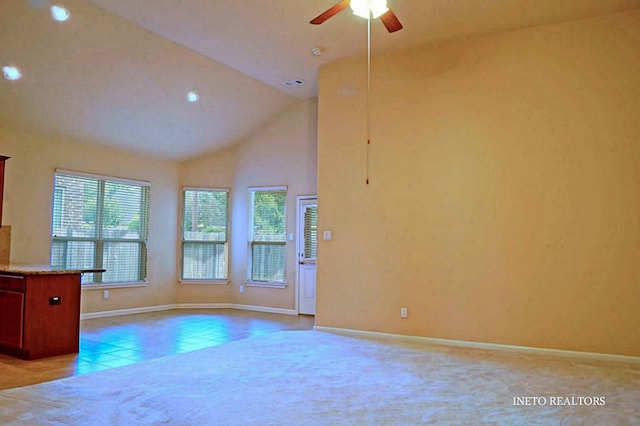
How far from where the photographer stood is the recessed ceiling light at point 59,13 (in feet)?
15.5

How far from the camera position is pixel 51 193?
6656 millimetres

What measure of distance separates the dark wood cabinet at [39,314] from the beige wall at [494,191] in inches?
109

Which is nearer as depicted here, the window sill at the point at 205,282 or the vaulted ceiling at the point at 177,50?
the vaulted ceiling at the point at 177,50

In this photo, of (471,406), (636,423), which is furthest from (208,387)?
(636,423)

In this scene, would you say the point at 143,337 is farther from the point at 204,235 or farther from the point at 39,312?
the point at 204,235

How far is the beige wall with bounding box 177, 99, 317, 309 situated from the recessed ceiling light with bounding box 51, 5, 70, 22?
382 cm

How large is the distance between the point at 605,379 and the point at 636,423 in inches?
41.9

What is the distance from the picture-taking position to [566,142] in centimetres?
485

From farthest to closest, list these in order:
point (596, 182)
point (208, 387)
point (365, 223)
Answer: point (365, 223) < point (596, 182) < point (208, 387)

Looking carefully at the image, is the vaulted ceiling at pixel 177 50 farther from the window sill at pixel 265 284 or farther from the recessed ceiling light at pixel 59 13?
the window sill at pixel 265 284

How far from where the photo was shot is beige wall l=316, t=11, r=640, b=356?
4.66m

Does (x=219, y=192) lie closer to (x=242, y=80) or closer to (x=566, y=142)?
(x=242, y=80)

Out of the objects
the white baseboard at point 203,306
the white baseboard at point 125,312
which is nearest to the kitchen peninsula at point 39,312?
the white baseboard at point 125,312

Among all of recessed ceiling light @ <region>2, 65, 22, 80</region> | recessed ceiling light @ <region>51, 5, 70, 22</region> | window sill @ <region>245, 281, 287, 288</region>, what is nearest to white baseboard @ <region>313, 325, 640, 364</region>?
window sill @ <region>245, 281, 287, 288</region>
